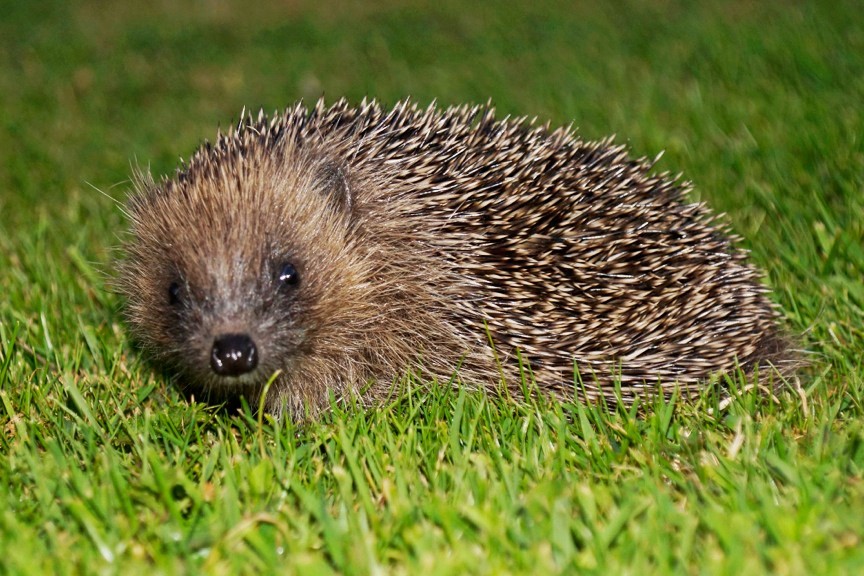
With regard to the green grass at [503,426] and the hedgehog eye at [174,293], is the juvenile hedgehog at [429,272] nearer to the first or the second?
the hedgehog eye at [174,293]

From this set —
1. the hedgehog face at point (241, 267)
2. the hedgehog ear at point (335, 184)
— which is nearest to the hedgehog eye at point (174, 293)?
the hedgehog face at point (241, 267)

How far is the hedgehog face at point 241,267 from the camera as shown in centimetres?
383

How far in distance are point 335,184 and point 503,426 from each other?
127 centimetres

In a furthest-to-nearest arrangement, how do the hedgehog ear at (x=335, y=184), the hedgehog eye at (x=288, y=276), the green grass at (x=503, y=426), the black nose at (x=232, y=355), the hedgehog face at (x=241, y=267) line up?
the hedgehog ear at (x=335, y=184) < the hedgehog eye at (x=288, y=276) < the hedgehog face at (x=241, y=267) < the black nose at (x=232, y=355) < the green grass at (x=503, y=426)

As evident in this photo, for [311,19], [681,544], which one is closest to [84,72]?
[311,19]

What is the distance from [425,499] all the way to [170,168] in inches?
203

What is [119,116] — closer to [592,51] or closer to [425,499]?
[592,51]

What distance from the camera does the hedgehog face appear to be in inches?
151

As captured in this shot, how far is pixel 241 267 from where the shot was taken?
12.7 feet

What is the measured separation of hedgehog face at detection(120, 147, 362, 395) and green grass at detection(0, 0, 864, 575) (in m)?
0.32

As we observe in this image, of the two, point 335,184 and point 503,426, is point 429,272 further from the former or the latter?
point 503,426

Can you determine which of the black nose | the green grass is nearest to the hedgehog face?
the black nose

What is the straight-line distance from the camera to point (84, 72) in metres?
11.0

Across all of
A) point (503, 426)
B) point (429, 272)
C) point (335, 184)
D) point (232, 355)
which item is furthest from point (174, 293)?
point (503, 426)
